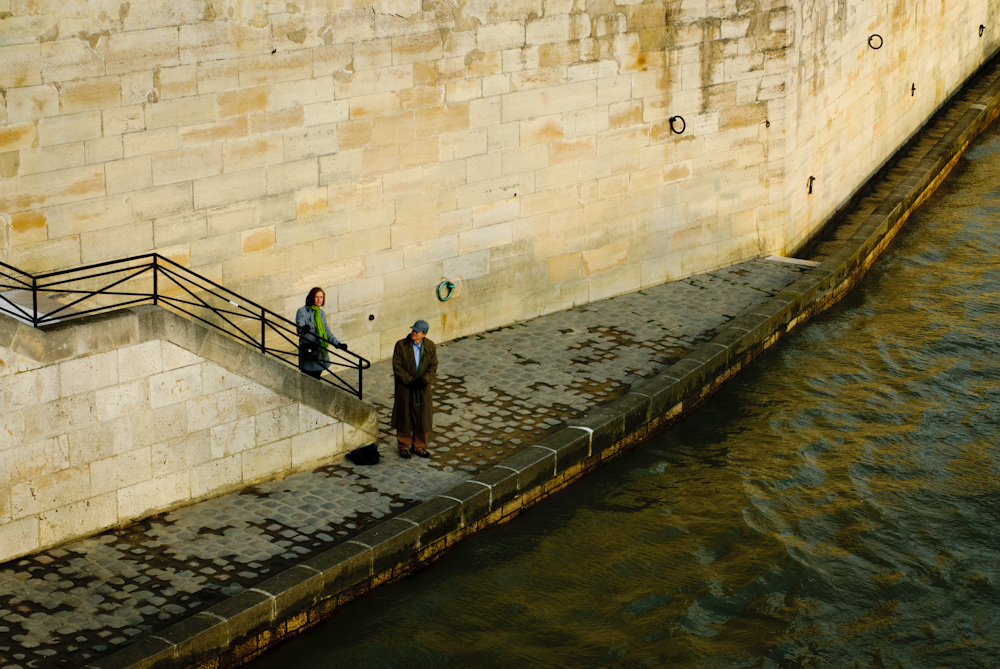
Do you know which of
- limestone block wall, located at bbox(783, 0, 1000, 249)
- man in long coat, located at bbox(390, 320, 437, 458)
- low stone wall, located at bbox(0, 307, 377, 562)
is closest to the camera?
low stone wall, located at bbox(0, 307, 377, 562)

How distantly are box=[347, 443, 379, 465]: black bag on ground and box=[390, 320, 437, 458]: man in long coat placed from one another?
0.90 feet

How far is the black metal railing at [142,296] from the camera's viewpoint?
9992 mm

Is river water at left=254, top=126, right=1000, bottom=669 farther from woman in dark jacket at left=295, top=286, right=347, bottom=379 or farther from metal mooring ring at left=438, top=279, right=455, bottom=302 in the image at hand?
metal mooring ring at left=438, top=279, right=455, bottom=302

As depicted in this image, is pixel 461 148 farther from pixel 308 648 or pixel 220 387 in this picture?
pixel 308 648

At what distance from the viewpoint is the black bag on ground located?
11234 mm

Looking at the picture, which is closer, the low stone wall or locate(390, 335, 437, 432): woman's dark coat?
the low stone wall

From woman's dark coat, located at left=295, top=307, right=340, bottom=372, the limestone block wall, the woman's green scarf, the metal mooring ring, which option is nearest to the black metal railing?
woman's dark coat, located at left=295, top=307, right=340, bottom=372

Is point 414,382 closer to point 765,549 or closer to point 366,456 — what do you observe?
point 366,456

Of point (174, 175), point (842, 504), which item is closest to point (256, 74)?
point (174, 175)

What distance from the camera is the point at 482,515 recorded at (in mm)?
10773

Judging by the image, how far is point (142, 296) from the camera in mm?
10961

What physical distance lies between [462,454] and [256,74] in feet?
12.9

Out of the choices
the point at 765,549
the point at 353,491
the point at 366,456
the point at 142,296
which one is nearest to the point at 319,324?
the point at 366,456

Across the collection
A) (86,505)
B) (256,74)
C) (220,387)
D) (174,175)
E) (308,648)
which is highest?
(256,74)
